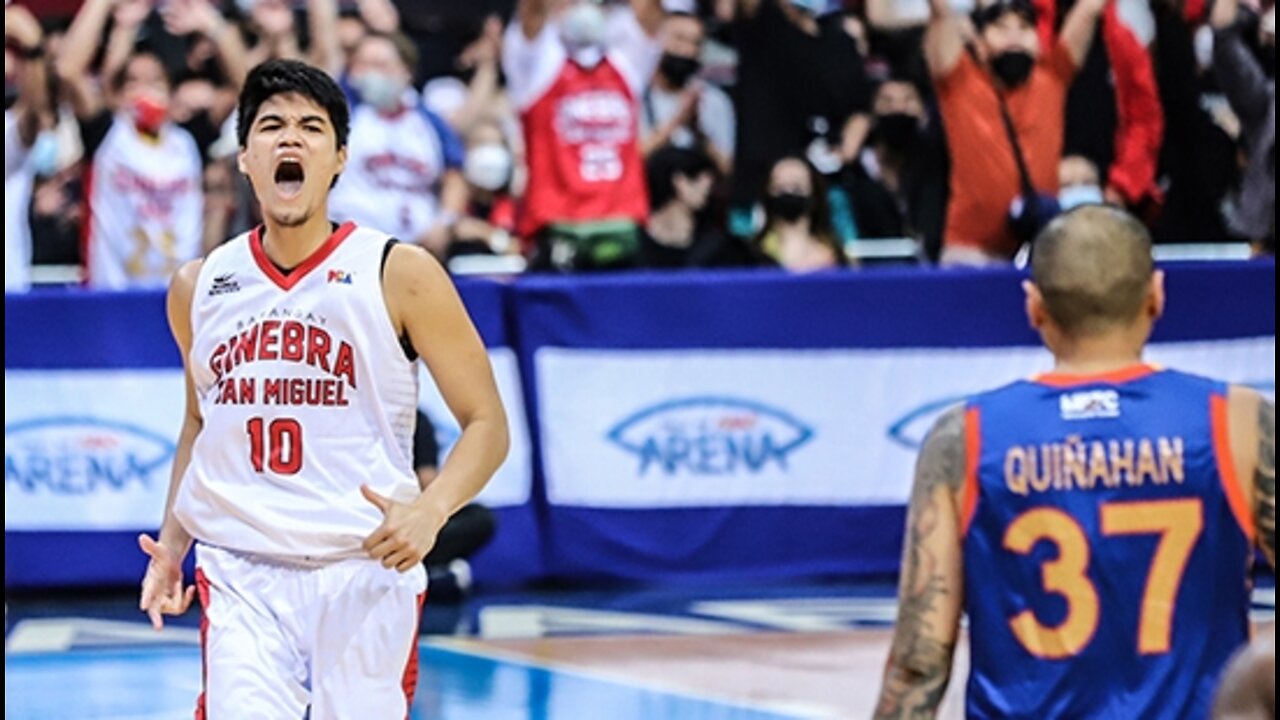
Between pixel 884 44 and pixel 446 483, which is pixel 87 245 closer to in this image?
pixel 884 44

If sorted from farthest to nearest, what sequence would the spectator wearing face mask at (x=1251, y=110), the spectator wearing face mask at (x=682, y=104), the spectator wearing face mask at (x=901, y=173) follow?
the spectator wearing face mask at (x=682, y=104) < the spectator wearing face mask at (x=901, y=173) < the spectator wearing face mask at (x=1251, y=110)

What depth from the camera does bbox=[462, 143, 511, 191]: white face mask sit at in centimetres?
1340

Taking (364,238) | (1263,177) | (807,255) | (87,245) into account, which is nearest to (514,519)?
(807,255)

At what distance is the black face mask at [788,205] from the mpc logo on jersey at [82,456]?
11.1ft

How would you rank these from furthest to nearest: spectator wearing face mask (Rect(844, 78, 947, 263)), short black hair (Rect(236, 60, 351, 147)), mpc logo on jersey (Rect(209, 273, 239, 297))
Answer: spectator wearing face mask (Rect(844, 78, 947, 263)) < mpc logo on jersey (Rect(209, 273, 239, 297)) < short black hair (Rect(236, 60, 351, 147))

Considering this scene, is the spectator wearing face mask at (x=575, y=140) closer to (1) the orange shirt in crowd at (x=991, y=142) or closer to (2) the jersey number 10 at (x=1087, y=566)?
(1) the orange shirt in crowd at (x=991, y=142)

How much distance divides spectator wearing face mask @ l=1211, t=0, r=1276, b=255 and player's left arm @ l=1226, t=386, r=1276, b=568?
7.97 metres

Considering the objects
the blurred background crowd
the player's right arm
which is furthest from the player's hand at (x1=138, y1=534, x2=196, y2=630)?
the blurred background crowd

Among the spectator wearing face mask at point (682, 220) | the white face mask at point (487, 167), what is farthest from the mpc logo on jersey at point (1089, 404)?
the white face mask at point (487, 167)

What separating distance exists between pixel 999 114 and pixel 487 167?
303cm

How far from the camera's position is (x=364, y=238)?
570 centimetres

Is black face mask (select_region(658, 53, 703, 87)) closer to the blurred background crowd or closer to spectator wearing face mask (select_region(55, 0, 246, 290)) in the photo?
the blurred background crowd

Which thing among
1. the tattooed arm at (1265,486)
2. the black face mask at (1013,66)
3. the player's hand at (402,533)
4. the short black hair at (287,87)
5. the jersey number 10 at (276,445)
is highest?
the black face mask at (1013,66)

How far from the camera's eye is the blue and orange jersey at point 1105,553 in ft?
13.9
